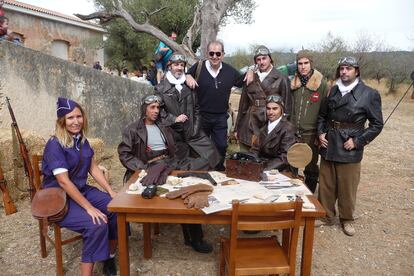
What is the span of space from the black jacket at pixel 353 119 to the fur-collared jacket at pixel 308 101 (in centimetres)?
18

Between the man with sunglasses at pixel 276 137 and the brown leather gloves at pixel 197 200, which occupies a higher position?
the man with sunglasses at pixel 276 137

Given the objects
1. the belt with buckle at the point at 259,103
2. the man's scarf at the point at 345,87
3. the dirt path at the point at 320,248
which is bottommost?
the dirt path at the point at 320,248

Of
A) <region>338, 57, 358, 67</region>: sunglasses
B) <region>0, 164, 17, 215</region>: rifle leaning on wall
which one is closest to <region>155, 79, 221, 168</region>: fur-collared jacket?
<region>338, 57, 358, 67</region>: sunglasses

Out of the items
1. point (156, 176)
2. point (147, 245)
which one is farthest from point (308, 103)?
point (147, 245)

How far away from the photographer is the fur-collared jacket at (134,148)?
3.76m

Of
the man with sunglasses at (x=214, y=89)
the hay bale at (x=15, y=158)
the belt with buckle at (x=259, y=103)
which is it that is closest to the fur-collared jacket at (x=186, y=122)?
the man with sunglasses at (x=214, y=89)

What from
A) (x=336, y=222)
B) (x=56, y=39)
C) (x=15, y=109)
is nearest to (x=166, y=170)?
(x=336, y=222)

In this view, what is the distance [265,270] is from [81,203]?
1.62m

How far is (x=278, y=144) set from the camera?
3811mm

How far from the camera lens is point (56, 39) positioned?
783 inches

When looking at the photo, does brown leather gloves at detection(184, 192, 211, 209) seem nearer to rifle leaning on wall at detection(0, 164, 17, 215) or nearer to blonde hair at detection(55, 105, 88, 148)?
blonde hair at detection(55, 105, 88, 148)

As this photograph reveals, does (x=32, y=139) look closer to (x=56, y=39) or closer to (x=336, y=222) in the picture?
(x=336, y=222)

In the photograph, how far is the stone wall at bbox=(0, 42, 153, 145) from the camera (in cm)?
560

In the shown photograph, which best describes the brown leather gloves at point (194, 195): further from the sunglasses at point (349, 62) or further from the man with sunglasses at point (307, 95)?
the sunglasses at point (349, 62)
